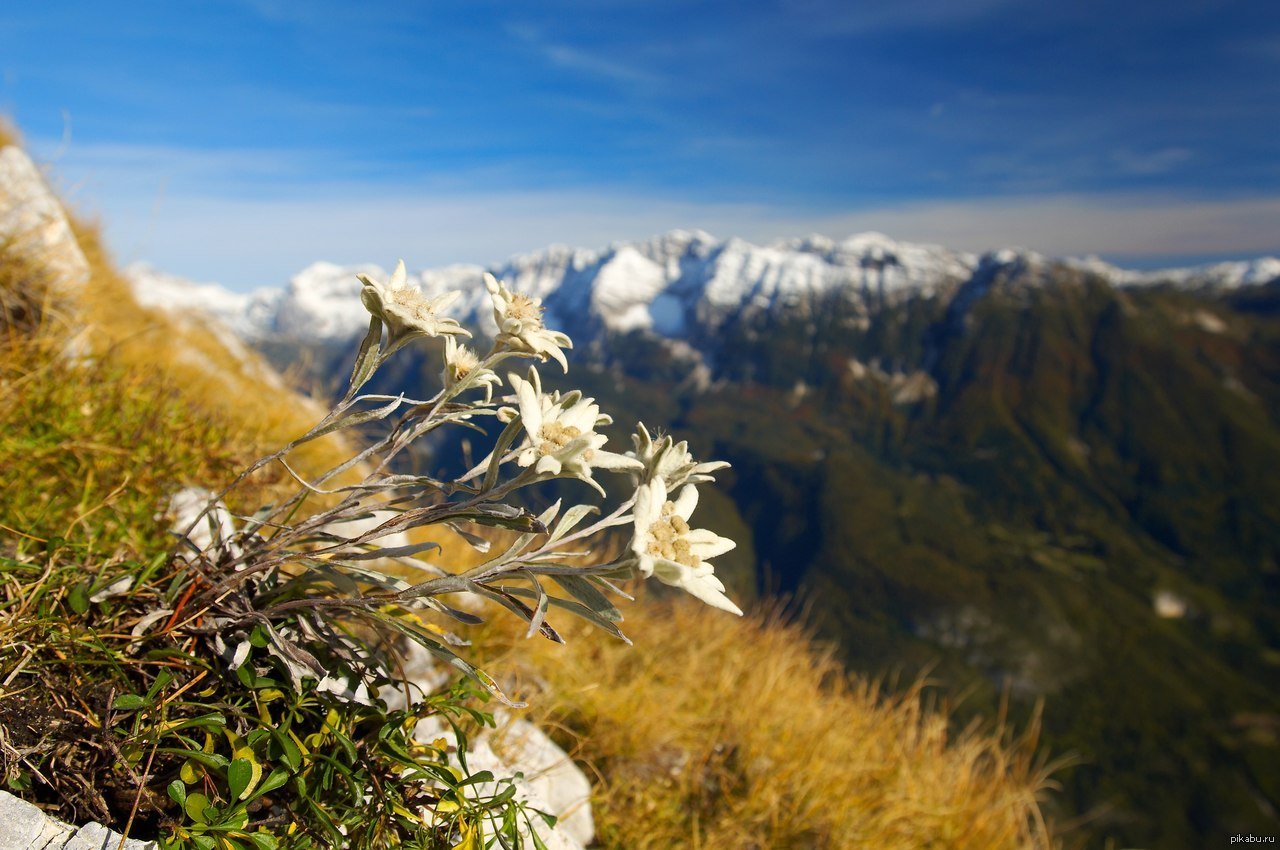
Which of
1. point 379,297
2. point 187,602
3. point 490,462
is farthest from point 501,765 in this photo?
point 379,297

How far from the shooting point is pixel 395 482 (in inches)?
80.7

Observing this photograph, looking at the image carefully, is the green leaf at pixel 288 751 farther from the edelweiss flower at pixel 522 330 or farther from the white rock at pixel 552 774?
the white rock at pixel 552 774

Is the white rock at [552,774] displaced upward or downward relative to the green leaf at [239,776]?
downward

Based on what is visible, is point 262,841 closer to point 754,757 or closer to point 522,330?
point 522,330

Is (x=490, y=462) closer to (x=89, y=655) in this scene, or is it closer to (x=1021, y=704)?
(x=89, y=655)

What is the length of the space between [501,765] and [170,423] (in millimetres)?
2959

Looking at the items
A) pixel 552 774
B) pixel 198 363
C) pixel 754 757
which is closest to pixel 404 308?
pixel 552 774

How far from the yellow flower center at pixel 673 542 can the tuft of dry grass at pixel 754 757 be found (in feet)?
7.11

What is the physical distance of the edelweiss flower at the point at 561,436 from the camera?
173cm

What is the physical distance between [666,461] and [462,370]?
26.7 inches

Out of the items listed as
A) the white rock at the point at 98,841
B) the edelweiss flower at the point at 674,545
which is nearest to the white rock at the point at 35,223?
the white rock at the point at 98,841

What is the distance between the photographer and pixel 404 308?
1.88 metres

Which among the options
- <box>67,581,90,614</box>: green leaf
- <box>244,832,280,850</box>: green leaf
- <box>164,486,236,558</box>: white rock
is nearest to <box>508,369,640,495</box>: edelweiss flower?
<box>244,832,280,850</box>: green leaf

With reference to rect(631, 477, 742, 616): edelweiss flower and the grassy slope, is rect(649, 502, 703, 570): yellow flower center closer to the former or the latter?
rect(631, 477, 742, 616): edelweiss flower
